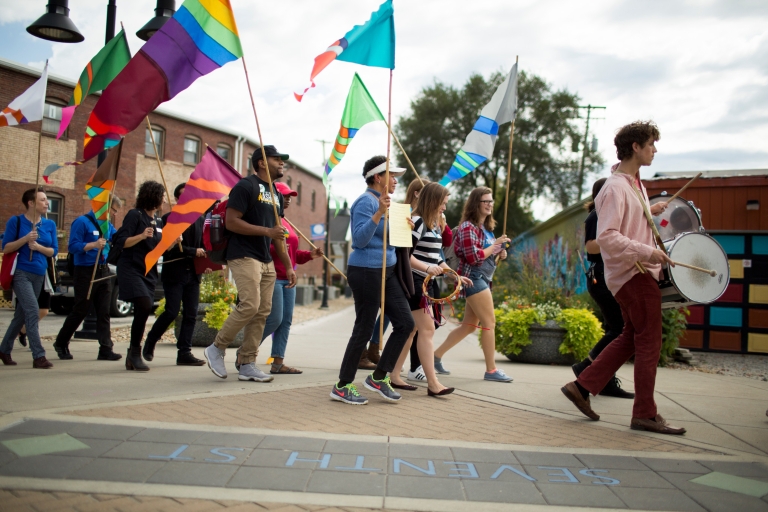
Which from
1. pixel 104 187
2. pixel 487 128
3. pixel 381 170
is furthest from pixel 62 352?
pixel 487 128

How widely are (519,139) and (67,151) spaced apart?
929 inches

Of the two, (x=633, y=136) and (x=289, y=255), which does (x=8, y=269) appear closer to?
(x=289, y=255)

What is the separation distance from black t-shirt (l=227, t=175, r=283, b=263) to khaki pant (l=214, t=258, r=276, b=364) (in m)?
0.07

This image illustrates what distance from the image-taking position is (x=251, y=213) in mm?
5902

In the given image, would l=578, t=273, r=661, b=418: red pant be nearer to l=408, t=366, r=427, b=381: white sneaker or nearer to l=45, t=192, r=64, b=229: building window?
l=408, t=366, r=427, b=381: white sneaker

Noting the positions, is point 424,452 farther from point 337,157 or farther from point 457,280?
point 337,157

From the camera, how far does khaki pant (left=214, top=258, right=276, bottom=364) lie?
5828 millimetres

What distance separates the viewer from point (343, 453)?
3.72 m

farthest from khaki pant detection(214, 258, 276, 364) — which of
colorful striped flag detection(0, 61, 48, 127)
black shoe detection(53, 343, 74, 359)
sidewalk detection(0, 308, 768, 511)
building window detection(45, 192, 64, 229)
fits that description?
building window detection(45, 192, 64, 229)

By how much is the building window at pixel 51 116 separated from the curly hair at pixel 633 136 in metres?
25.4

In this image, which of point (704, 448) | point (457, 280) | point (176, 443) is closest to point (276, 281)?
point (457, 280)

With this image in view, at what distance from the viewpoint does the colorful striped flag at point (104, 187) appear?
24.8ft

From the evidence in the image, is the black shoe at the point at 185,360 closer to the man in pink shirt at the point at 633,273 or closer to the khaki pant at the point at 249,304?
the khaki pant at the point at 249,304

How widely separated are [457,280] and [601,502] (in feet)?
9.61
